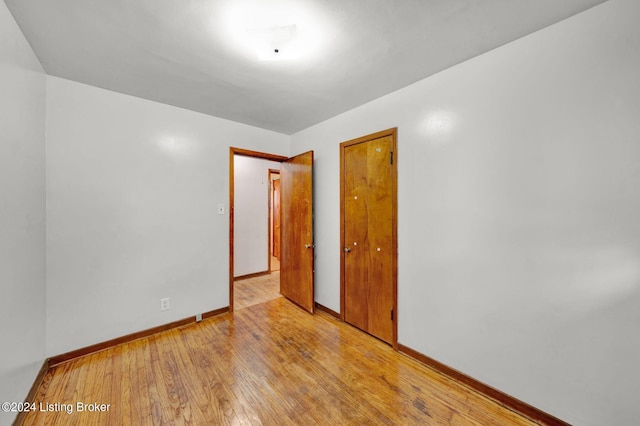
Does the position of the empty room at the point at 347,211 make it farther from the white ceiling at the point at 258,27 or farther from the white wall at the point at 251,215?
A: the white wall at the point at 251,215

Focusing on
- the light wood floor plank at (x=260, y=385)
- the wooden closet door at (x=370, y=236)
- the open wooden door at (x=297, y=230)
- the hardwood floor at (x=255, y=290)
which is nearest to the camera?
the light wood floor plank at (x=260, y=385)

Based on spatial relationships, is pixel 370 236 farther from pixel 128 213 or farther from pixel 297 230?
pixel 128 213

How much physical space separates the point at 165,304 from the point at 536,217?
3383 mm

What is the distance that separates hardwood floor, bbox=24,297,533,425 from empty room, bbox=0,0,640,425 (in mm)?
18

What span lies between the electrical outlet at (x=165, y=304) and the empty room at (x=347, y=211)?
12 millimetres

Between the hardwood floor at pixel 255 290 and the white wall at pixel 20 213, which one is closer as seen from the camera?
the white wall at pixel 20 213

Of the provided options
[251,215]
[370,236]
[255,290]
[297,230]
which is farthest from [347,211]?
[251,215]

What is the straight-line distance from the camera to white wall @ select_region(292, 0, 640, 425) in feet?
4.15

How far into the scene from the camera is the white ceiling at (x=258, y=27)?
1318 millimetres

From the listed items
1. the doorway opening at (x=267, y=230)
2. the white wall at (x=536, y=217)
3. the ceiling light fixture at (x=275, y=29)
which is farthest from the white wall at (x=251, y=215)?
the white wall at (x=536, y=217)

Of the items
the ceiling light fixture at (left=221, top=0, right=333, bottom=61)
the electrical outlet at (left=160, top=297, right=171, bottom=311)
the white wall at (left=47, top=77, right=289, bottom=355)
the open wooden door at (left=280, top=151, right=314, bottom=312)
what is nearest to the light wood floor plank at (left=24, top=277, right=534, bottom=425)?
the electrical outlet at (left=160, top=297, right=171, bottom=311)

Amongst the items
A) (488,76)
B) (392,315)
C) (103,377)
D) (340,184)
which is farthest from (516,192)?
(103,377)

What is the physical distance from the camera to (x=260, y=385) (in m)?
1.79

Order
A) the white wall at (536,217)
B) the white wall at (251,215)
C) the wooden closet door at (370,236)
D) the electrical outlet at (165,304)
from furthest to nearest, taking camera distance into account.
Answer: the white wall at (251,215) → the electrical outlet at (165,304) → the wooden closet door at (370,236) → the white wall at (536,217)
